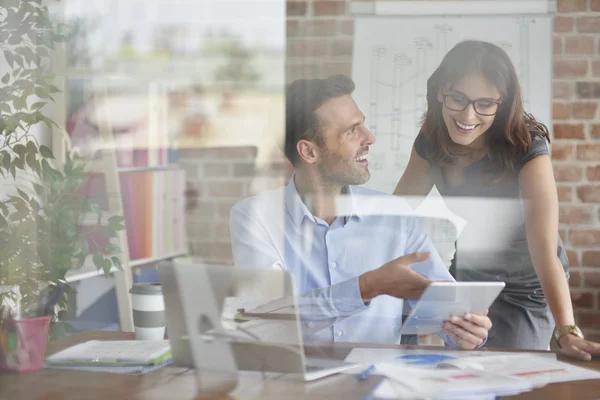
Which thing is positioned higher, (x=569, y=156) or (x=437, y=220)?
(x=569, y=156)

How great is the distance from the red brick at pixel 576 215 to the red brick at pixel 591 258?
0.09 meters

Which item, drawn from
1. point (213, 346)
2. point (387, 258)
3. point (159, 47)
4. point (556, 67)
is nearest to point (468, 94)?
point (556, 67)

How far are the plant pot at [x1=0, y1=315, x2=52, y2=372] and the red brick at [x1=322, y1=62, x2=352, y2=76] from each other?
3.76ft

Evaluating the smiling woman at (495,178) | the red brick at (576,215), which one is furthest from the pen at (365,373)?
the red brick at (576,215)

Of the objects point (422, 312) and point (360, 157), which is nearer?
point (422, 312)

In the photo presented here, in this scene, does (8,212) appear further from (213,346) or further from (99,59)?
(213,346)

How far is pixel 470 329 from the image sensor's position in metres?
1.98

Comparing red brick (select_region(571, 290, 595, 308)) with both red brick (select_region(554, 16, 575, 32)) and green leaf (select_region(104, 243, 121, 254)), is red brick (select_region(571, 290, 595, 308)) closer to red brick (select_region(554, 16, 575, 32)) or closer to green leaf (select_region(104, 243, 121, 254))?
red brick (select_region(554, 16, 575, 32))

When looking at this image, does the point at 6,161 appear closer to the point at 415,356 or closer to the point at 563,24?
the point at 415,356

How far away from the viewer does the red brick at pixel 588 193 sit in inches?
89.1

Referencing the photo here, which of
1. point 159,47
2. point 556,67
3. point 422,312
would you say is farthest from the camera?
point 159,47

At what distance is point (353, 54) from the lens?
2.32 m

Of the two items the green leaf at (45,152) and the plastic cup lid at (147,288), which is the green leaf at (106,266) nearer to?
the green leaf at (45,152)

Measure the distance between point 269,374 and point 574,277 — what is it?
A: 1.15 m
